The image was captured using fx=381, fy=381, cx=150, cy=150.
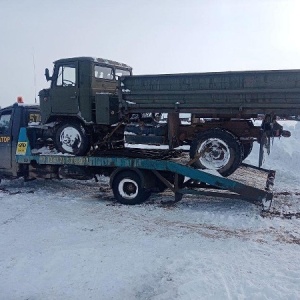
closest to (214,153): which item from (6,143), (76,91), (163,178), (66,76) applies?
(163,178)

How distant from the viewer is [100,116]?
8773mm

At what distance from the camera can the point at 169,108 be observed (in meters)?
8.28

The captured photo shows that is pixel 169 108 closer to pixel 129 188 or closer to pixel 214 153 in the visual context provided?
pixel 214 153

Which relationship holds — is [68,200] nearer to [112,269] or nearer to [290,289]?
[112,269]

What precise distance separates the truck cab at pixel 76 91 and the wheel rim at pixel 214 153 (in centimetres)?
237

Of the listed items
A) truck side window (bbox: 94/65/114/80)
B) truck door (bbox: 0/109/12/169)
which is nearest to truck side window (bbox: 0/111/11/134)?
truck door (bbox: 0/109/12/169)

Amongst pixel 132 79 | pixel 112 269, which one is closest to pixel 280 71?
pixel 132 79

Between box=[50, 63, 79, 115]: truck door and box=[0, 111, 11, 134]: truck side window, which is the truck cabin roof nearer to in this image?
box=[50, 63, 79, 115]: truck door

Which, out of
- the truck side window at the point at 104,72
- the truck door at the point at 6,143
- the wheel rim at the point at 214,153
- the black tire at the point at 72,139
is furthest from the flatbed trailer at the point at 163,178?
the truck side window at the point at 104,72

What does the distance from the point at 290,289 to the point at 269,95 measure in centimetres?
406

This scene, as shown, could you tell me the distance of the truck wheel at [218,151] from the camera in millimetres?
7879

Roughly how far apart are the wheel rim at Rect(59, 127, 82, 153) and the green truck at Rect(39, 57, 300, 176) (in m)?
0.02

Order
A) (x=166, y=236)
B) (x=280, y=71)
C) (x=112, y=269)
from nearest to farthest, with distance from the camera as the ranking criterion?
(x=112, y=269)
(x=166, y=236)
(x=280, y=71)

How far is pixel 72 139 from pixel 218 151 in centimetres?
349
